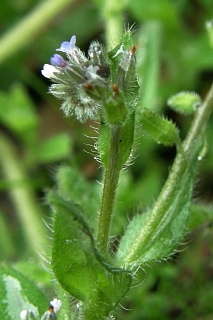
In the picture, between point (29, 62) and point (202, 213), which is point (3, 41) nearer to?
point (29, 62)

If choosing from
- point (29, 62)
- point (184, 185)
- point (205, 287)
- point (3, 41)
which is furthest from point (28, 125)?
point (184, 185)

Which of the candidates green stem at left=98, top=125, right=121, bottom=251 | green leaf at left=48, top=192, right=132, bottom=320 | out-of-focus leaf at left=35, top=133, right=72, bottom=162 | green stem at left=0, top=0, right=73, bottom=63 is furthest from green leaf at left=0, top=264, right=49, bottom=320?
green stem at left=0, top=0, right=73, bottom=63

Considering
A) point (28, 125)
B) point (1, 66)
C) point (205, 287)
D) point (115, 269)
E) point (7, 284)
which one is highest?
point (1, 66)

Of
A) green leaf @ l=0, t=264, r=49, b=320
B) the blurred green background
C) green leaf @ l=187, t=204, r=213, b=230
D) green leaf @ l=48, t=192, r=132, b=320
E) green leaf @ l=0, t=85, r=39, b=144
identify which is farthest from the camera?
green leaf @ l=0, t=85, r=39, b=144

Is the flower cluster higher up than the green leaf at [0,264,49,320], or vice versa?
the flower cluster

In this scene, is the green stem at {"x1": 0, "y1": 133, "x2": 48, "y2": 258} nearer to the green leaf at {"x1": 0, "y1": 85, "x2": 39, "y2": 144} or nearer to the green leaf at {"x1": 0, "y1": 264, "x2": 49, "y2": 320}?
the green leaf at {"x1": 0, "y1": 85, "x2": 39, "y2": 144}

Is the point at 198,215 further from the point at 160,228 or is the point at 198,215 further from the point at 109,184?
the point at 109,184
